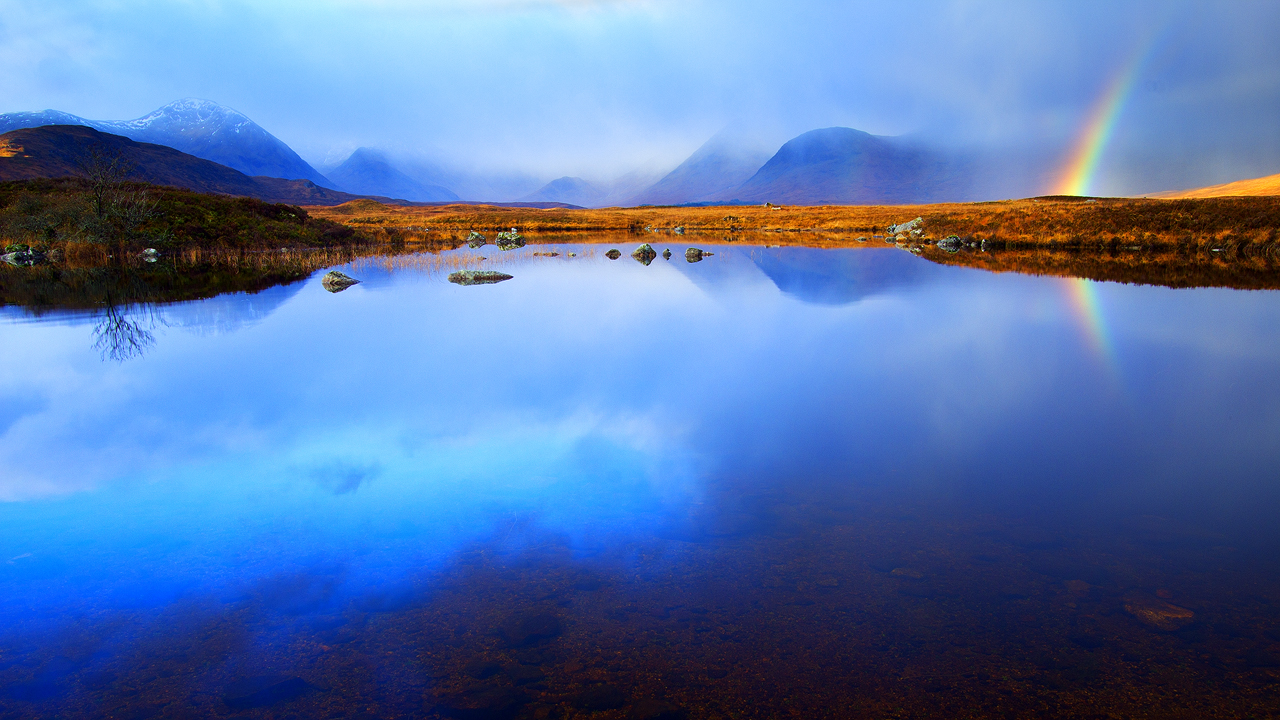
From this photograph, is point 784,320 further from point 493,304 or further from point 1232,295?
point 1232,295

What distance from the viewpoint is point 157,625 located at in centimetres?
435

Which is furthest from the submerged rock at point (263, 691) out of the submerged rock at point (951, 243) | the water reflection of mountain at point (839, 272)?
the submerged rock at point (951, 243)

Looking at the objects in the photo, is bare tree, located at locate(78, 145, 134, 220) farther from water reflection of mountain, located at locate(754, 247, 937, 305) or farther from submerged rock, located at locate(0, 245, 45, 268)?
water reflection of mountain, located at locate(754, 247, 937, 305)

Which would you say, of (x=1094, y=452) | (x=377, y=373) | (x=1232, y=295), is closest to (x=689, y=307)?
(x=377, y=373)

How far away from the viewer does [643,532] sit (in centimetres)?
568

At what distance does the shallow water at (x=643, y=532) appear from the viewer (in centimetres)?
379

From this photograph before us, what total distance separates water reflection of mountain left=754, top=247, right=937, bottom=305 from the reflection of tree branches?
58.4ft

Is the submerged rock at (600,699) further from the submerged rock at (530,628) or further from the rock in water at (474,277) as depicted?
the rock in water at (474,277)

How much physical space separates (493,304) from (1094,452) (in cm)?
1688

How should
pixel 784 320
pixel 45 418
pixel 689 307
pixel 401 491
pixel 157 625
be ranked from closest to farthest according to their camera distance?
pixel 157 625 < pixel 401 491 < pixel 45 418 < pixel 784 320 < pixel 689 307

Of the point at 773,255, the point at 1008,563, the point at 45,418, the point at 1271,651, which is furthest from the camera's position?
the point at 773,255

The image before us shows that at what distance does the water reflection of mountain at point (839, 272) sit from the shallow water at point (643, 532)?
9217 millimetres

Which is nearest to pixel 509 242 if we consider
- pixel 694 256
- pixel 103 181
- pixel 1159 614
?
pixel 694 256

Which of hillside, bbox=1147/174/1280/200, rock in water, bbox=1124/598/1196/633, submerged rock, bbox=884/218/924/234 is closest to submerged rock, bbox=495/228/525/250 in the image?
submerged rock, bbox=884/218/924/234
